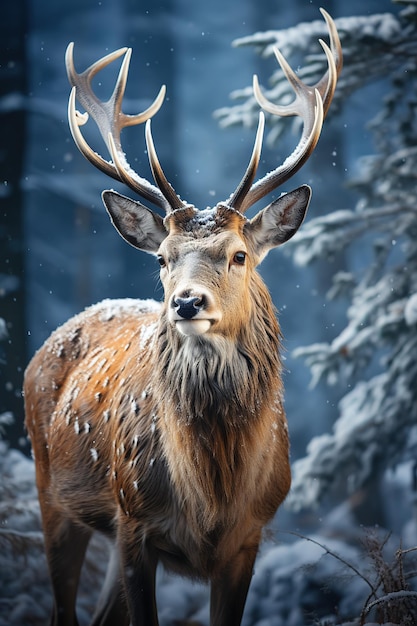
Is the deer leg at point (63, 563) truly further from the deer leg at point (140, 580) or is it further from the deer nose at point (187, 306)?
the deer nose at point (187, 306)

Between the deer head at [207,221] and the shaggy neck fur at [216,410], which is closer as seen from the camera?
the deer head at [207,221]

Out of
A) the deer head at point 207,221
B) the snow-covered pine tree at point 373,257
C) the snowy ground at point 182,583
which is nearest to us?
the deer head at point 207,221

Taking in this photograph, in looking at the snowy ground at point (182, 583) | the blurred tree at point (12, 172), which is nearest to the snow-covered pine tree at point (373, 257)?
the snowy ground at point (182, 583)

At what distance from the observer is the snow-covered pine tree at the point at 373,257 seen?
5.78 meters

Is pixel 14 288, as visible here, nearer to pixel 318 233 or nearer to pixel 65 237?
pixel 65 237

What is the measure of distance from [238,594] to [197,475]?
73 centimetres

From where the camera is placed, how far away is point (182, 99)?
21.5 feet

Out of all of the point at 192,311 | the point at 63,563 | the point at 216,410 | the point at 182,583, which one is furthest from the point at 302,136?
the point at 182,583

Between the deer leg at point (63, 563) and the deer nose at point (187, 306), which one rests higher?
the deer nose at point (187, 306)

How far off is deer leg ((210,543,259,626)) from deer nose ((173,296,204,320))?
130 cm

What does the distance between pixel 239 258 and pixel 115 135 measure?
1.28 meters

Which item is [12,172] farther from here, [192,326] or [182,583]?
[192,326]

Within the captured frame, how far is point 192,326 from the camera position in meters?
2.89

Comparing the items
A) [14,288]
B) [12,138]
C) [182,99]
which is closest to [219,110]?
[182,99]
